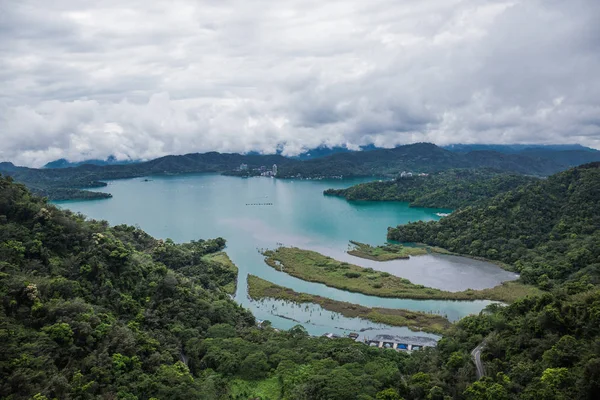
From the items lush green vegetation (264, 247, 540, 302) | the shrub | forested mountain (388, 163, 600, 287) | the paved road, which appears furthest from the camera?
the shrub

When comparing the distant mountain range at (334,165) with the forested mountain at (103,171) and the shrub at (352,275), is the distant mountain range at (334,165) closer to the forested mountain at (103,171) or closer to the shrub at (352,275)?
the forested mountain at (103,171)

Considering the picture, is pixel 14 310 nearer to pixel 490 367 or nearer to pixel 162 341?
pixel 162 341

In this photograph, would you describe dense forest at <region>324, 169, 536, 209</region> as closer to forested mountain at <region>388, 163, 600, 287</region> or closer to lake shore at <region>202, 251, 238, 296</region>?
forested mountain at <region>388, 163, 600, 287</region>

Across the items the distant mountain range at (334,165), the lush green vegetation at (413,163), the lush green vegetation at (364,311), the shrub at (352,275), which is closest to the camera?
the lush green vegetation at (364,311)

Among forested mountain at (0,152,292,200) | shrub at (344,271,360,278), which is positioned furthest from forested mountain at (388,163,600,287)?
forested mountain at (0,152,292,200)

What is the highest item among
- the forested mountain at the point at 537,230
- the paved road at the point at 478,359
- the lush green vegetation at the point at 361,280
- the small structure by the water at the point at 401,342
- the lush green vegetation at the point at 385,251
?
the forested mountain at the point at 537,230

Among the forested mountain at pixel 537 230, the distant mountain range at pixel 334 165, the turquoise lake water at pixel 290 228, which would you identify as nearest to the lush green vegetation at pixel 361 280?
the turquoise lake water at pixel 290 228
